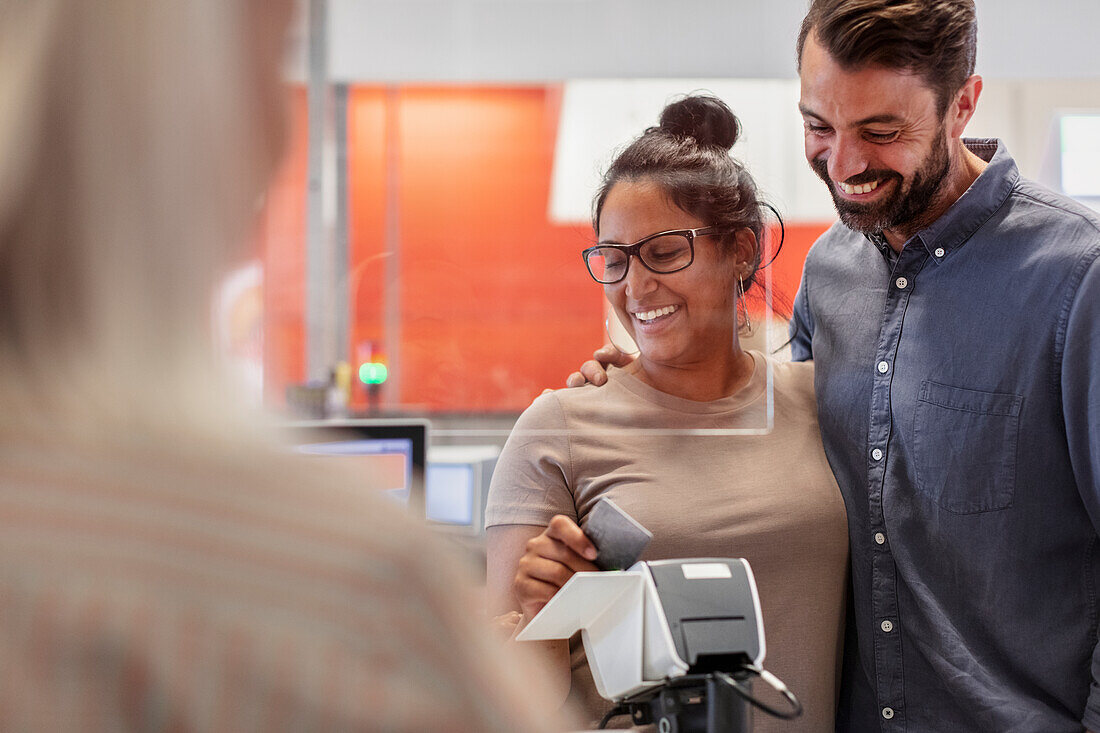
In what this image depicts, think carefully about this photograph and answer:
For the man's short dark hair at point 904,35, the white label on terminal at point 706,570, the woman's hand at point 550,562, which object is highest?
the man's short dark hair at point 904,35

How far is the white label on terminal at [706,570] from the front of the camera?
118 cm

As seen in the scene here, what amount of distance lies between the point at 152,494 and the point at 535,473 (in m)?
1.02

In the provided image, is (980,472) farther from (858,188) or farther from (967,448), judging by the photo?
(858,188)

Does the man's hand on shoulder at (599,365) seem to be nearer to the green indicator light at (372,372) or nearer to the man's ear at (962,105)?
the green indicator light at (372,372)

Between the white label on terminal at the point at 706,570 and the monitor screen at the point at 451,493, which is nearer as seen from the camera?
the white label on terminal at the point at 706,570

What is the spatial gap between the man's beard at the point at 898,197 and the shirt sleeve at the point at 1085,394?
26cm

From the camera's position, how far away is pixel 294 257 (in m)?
1.34

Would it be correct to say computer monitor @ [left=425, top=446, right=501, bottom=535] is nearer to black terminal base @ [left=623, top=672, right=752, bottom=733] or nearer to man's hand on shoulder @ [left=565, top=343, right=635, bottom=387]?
man's hand on shoulder @ [left=565, top=343, right=635, bottom=387]

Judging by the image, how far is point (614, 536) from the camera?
4.45ft

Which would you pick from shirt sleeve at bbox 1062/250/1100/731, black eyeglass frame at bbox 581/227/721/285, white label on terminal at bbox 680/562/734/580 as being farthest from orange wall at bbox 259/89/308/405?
shirt sleeve at bbox 1062/250/1100/731

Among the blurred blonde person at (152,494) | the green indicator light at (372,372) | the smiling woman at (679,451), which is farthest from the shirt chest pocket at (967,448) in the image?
the blurred blonde person at (152,494)

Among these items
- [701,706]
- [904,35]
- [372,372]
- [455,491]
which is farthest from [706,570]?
[455,491]

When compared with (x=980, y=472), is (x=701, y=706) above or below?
below

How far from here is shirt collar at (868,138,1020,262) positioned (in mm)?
1469
